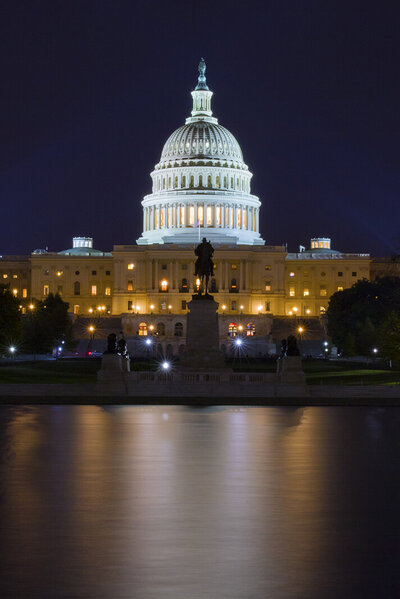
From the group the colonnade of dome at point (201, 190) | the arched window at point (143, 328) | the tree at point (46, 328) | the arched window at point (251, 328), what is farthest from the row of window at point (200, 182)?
the tree at point (46, 328)

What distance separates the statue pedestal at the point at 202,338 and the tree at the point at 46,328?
3539 centimetres

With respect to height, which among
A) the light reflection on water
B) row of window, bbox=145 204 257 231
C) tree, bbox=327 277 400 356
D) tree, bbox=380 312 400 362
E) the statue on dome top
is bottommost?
the light reflection on water

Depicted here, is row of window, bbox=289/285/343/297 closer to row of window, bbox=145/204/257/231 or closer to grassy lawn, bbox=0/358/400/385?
row of window, bbox=145/204/257/231

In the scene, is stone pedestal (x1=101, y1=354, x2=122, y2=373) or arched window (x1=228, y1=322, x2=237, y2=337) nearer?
stone pedestal (x1=101, y1=354, x2=122, y2=373)

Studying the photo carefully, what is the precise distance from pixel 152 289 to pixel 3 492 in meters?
140

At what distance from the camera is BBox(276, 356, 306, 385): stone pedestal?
49.2m

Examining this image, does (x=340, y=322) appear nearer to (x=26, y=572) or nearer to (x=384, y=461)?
(x=384, y=461)

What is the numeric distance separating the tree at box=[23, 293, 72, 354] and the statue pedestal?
116ft

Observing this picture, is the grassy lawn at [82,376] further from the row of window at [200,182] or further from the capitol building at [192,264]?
the row of window at [200,182]

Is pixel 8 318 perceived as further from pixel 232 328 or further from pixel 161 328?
pixel 161 328

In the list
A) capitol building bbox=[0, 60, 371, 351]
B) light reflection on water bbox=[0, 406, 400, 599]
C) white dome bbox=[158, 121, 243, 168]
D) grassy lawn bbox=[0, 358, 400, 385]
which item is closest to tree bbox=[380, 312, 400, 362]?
grassy lawn bbox=[0, 358, 400, 385]

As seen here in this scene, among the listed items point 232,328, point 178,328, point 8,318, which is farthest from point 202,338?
point 178,328

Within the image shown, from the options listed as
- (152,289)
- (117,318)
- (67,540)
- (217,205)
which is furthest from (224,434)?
(217,205)

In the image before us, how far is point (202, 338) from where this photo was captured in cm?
6025
